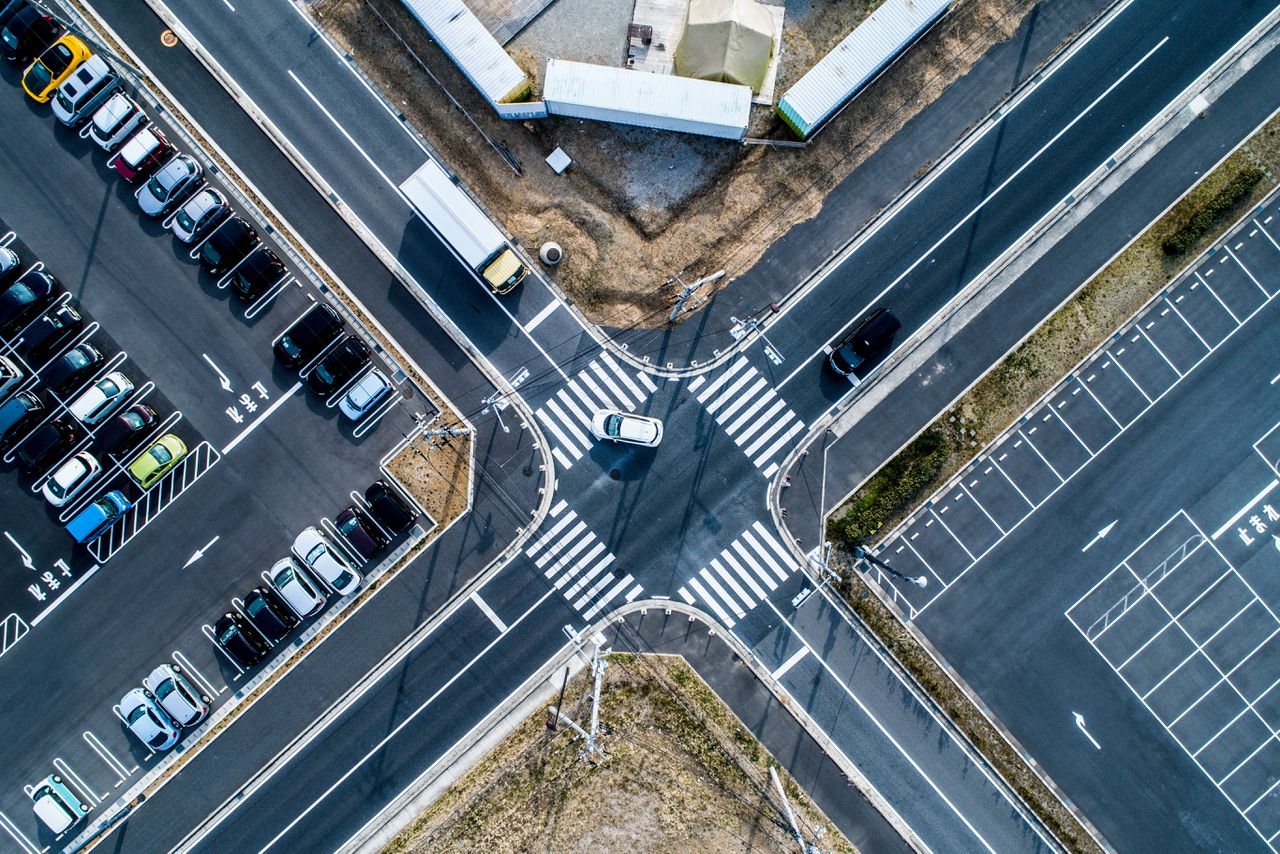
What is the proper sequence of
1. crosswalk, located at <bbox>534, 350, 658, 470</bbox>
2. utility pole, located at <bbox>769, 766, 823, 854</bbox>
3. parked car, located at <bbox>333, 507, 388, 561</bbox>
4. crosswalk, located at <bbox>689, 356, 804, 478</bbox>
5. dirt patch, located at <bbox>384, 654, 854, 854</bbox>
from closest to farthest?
parked car, located at <bbox>333, 507, 388, 561</bbox>
dirt patch, located at <bbox>384, 654, 854, 854</bbox>
utility pole, located at <bbox>769, 766, 823, 854</bbox>
crosswalk, located at <bbox>534, 350, 658, 470</bbox>
crosswalk, located at <bbox>689, 356, 804, 478</bbox>

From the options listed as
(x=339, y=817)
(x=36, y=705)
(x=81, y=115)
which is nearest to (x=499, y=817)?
(x=339, y=817)

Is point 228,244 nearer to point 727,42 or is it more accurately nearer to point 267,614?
point 267,614

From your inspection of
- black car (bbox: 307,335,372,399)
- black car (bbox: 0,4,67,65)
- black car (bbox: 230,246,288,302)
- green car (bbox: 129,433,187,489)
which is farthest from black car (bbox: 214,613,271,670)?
black car (bbox: 0,4,67,65)

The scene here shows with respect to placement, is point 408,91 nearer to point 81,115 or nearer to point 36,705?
point 81,115

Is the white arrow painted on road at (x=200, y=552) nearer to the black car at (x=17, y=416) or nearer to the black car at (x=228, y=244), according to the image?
the black car at (x=17, y=416)

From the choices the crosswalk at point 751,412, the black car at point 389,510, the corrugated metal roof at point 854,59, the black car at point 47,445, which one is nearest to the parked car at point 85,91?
the black car at point 47,445

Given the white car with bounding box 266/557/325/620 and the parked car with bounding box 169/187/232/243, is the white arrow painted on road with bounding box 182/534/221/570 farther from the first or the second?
the parked car with bounding box 169/187/232/243
